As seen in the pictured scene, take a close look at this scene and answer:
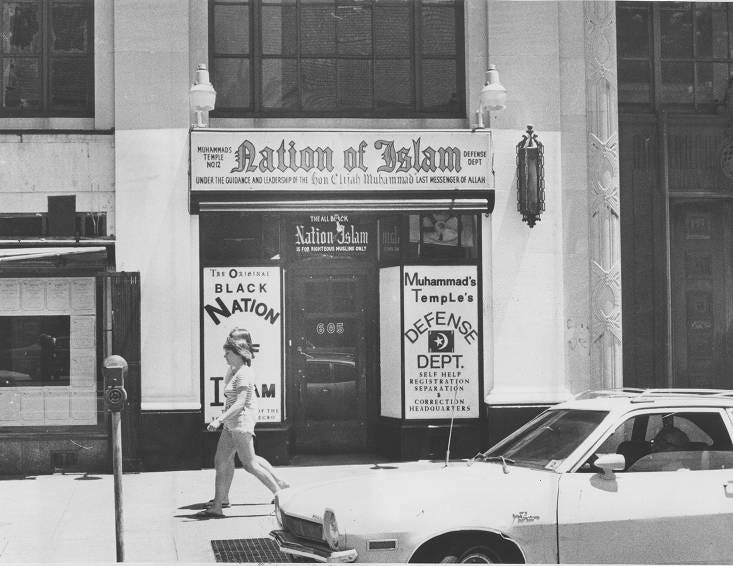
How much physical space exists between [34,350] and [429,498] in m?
8.24

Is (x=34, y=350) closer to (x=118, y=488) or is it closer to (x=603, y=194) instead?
(x=118, y=488)

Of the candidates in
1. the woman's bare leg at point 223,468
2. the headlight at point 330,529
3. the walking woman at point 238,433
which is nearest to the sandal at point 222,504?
the walking woman at point 238,433

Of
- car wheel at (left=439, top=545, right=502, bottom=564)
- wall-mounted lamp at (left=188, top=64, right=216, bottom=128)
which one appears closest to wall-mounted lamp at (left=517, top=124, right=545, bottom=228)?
wall-mounted lamp at (left=188, top=64, right=216, bottom=128)

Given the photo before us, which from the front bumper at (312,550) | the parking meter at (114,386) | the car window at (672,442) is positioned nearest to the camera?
the front bumper at (312,550)

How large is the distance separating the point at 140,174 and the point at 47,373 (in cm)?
284

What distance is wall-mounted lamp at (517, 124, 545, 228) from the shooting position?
44.9ft

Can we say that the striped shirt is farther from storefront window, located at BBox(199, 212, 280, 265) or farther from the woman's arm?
storefront window, located at BBox(199, 212, 280, 265)

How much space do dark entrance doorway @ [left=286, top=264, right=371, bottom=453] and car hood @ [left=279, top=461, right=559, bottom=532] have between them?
22.9 feet

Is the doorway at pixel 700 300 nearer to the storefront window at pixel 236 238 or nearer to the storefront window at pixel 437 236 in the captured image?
the storefront window at pixel 437 236

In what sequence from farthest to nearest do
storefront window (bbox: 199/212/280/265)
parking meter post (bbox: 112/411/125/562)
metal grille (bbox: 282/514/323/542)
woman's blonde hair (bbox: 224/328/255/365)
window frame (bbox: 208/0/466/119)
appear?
window frame (bbox: 208/0/466/119)
storefront window (bbox: 199/212/280/265)
woman's blonde hair (bbox: 224/328/255/365)
parking meter post (bbox: 112/411/125/562)
metal grille (bbox: 282/514/323/542)

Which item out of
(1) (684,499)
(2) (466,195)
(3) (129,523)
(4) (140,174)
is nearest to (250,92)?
(4) (140,174)

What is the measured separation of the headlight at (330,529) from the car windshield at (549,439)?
1.47 m

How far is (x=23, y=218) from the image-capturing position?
13.3 metres

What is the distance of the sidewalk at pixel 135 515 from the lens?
896cm
